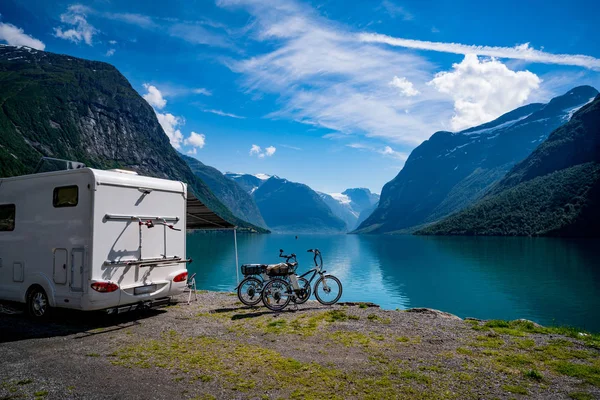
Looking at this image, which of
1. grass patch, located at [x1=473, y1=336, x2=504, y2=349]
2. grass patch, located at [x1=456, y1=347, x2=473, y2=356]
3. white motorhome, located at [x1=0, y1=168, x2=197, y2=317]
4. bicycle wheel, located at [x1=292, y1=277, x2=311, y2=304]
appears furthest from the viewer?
bicycle wheel, located at [x1=292, y1=277, x2=311, y2=304]

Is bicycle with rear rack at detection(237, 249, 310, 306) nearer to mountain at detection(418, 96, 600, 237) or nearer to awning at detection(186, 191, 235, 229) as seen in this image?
awning at detection(186, 191, 235, 229)

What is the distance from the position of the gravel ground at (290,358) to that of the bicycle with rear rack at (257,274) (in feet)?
5.20

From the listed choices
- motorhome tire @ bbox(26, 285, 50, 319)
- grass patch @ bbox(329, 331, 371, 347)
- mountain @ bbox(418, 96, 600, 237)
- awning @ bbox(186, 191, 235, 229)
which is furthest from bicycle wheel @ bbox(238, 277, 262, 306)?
mountain @ bbox(418, 96, 600, 237)

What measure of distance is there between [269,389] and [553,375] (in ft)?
14.7

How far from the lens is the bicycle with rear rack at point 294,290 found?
1191cm

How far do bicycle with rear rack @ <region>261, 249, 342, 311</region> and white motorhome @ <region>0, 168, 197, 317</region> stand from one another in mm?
2617

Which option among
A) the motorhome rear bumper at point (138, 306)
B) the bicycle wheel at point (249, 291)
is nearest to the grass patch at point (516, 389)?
the bicycle wheel at point (249, 291)

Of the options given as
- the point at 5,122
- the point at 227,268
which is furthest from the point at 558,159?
the point at 5,122

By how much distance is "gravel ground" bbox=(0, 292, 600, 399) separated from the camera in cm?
573

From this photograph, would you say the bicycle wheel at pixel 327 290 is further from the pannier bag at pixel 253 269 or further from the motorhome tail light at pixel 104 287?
the motorhome tail light at pixel 104 287

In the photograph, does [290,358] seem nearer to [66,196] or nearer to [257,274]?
[257,274]

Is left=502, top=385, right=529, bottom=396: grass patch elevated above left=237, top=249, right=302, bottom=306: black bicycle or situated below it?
below

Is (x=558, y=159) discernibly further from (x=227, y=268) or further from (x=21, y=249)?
(x=21, y=249)

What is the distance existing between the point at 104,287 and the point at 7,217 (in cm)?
409
